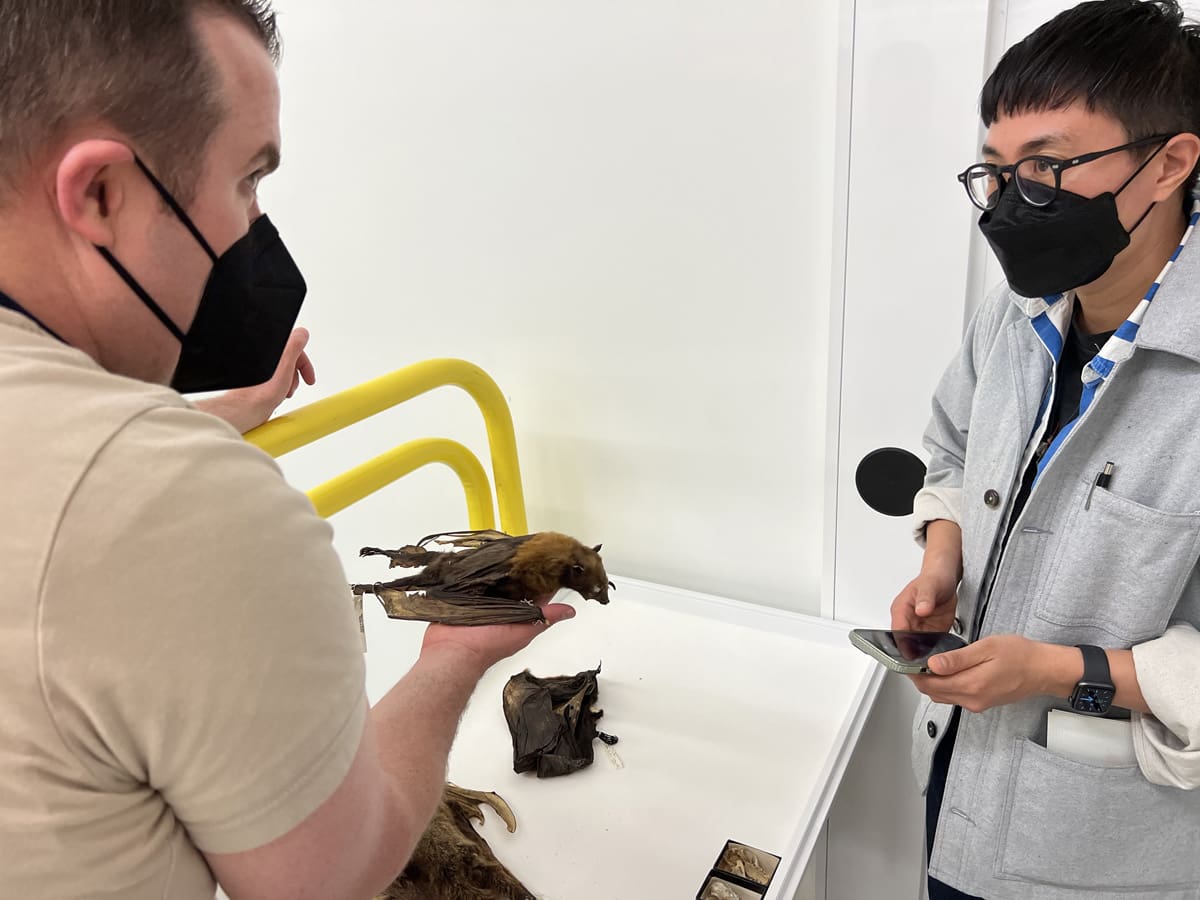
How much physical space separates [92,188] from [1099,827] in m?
1.23

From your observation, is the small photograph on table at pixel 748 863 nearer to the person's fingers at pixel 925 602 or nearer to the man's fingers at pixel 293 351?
the person's fingers at pixel 925 602

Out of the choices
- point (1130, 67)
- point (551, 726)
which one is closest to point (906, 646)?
point (551, 726)

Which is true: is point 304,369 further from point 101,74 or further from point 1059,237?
point 1059,237

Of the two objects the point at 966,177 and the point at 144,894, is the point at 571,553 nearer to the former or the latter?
the point at 144,894

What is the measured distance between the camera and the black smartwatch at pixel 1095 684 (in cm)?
91

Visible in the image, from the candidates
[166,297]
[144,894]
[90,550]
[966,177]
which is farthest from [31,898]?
[966,177]

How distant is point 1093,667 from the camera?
91 centimetres

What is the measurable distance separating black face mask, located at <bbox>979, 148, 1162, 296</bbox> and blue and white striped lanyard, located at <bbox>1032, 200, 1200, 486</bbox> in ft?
0.17

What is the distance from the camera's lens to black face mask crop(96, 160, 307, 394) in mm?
755

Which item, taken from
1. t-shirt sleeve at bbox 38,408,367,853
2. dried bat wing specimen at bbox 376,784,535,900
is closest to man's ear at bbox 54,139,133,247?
t-shirt sleeve at bbox 38,408,367,853

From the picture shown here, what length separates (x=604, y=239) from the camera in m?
1.64

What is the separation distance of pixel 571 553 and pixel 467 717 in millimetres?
576

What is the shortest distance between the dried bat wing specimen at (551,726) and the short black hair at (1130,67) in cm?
108

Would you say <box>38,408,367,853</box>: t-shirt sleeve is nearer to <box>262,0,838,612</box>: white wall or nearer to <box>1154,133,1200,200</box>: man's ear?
<box>1154,133,1200,200</box>: man's ear
